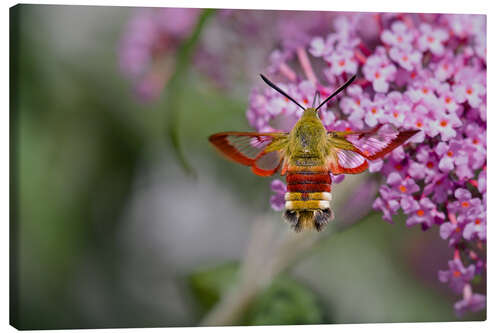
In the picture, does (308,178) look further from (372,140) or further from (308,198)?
(372,140)

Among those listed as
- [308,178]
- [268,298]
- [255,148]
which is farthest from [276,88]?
[268,298]

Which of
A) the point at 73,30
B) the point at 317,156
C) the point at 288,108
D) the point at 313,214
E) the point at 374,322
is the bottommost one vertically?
the point at 374,322

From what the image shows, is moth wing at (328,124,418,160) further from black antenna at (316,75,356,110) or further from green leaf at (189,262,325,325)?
green leaf at (189,262,325,325)

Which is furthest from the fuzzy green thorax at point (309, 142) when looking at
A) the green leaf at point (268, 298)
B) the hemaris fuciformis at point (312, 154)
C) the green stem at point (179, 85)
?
the green leaf at point (268, 298)

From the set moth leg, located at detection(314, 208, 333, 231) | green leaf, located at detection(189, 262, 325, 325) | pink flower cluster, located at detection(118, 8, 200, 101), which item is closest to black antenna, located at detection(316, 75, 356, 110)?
moth leg, located at detection(314, 208, 333, 231)

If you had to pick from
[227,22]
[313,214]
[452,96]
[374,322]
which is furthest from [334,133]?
[374,322]

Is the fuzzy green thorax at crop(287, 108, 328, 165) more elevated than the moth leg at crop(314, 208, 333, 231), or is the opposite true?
the fuzzy green thorax at crop(287, 108, 328, 165)

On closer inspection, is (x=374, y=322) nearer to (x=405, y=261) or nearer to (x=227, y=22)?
(x=405, y=261)

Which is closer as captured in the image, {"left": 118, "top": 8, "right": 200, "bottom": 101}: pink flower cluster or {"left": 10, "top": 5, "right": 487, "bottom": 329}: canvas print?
{"left": 10, "top": 5, "right": 487, "bottom": 329}: canvas print
